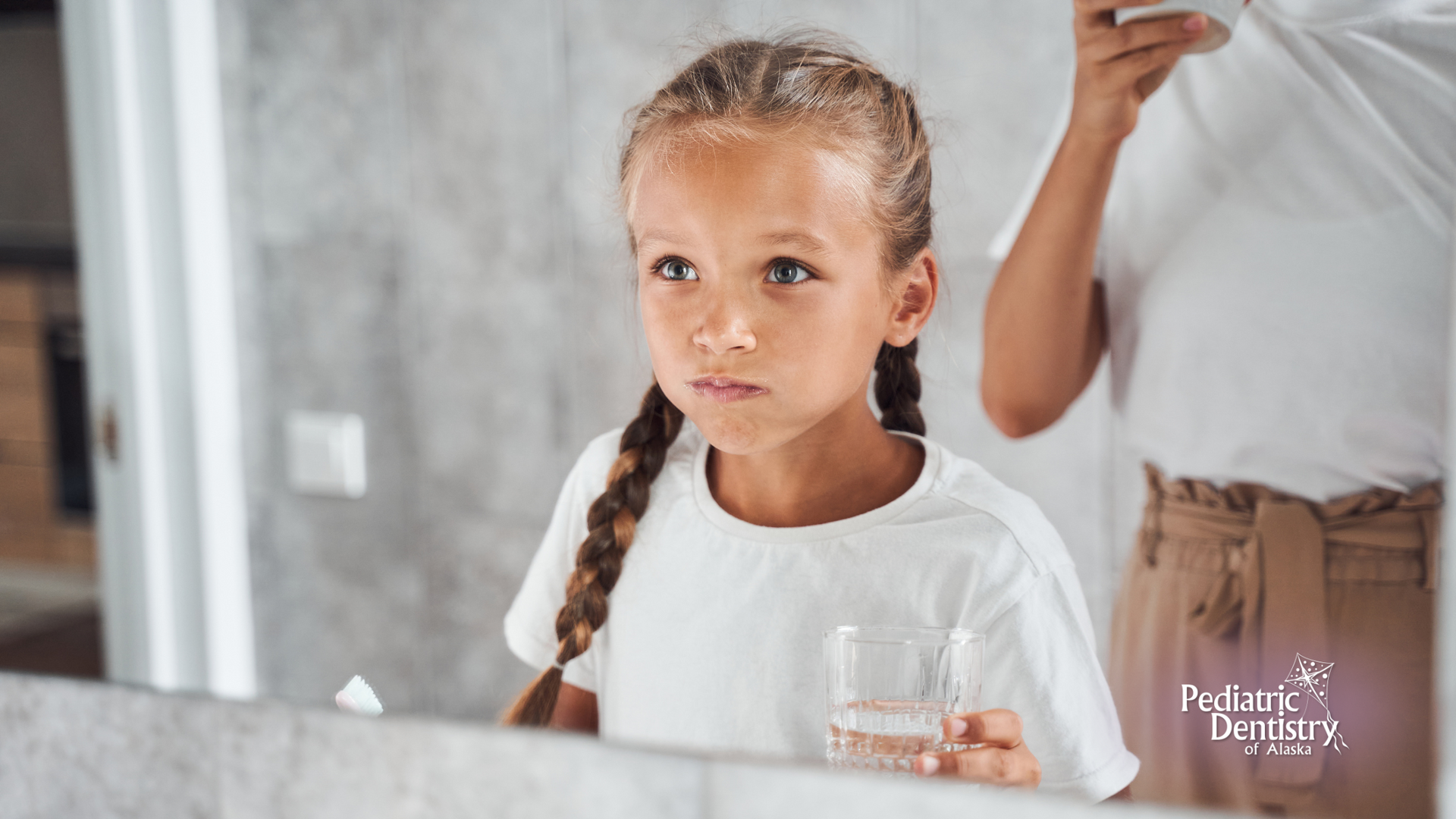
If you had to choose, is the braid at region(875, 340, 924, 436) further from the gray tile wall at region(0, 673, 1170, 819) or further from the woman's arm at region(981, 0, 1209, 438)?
the gray tile wall at region(0, 673, 1170, 819)

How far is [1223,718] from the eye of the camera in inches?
17.5

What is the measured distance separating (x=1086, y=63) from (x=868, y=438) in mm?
180

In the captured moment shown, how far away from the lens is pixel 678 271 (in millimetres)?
465

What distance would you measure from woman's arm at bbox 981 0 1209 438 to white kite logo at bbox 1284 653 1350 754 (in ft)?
0.46

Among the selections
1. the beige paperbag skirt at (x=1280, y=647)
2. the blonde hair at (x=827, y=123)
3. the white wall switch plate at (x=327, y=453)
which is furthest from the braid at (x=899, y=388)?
the white wall switch plate at (x=327, y=453)

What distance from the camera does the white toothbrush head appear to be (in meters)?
0.54

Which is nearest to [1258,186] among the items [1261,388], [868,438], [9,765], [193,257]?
[1261,388]

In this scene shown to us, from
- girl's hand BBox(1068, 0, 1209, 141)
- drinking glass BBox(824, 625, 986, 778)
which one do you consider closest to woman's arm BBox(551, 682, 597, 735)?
drinking glass BBox(824, 625, 986, 778)

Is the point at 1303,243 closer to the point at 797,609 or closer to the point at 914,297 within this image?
the point at 914,297

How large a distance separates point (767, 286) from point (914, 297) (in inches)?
2.5

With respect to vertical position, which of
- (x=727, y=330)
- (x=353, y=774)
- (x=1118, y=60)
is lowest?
(x=353, y=774)

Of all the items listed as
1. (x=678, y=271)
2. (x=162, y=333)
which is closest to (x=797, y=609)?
(x=678, y=271)

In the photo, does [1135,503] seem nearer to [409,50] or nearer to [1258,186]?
[1258,186]

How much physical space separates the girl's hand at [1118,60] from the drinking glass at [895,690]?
22 cm
